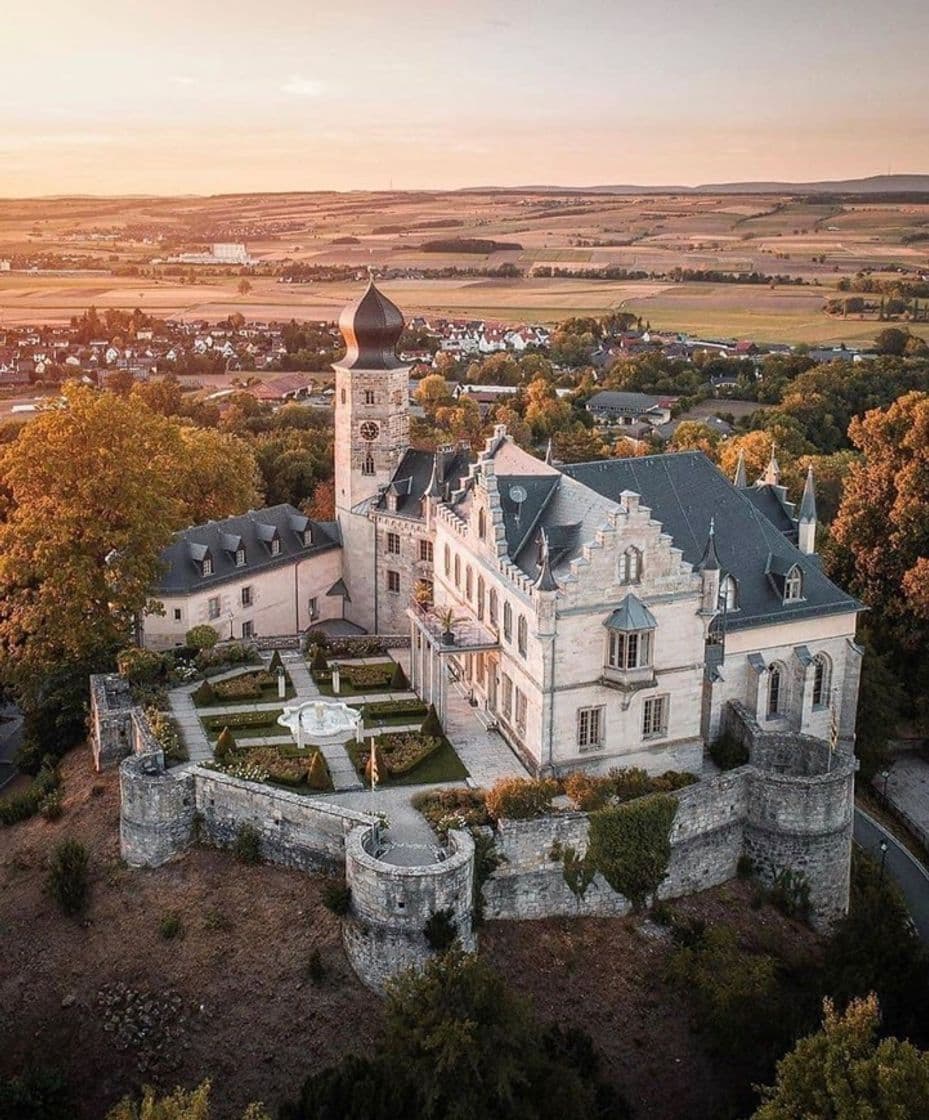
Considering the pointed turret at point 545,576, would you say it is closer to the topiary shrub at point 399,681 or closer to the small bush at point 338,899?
the small bush at point 338,899

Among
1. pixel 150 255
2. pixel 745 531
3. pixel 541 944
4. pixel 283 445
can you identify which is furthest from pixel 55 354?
pixel 541 944

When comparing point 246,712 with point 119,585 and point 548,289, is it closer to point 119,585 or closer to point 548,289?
point 119,585

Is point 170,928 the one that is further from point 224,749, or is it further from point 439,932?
point 439,932

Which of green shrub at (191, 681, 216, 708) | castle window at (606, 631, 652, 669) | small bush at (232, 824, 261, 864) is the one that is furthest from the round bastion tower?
small bush at (232, 824, 261, 864)

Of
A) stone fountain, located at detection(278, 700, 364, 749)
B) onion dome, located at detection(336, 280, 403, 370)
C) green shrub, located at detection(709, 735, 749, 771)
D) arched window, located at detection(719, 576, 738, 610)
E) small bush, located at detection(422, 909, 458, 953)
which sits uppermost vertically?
onion dome, located at detection(336, 280, 403, 370)

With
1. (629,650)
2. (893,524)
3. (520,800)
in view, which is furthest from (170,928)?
(893,524)

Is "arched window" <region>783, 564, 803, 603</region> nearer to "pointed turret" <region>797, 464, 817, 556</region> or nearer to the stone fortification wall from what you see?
"pointed turret" <region>797, 464, 817, 556</region>
